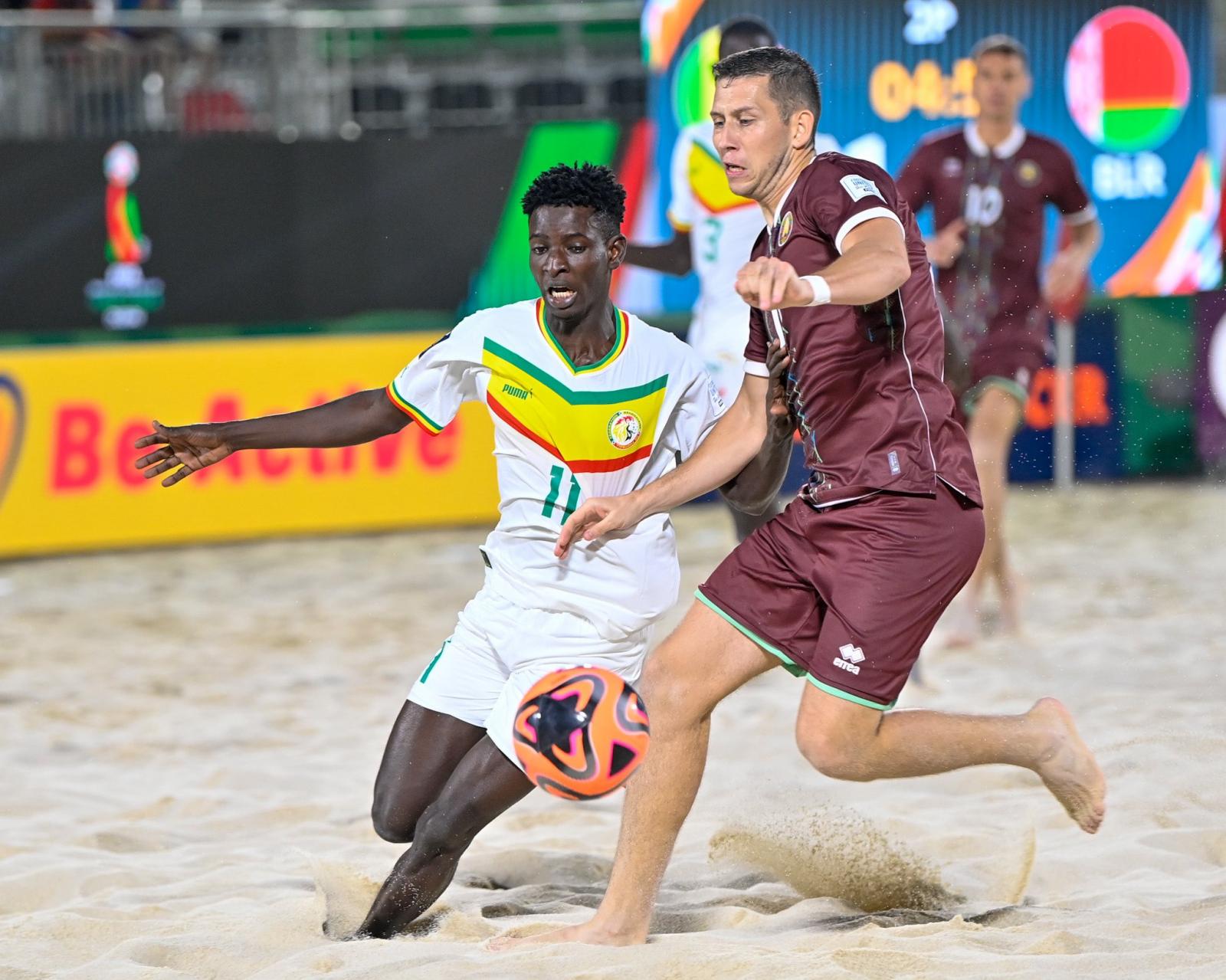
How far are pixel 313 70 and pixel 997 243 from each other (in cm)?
538

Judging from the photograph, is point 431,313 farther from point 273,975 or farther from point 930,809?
point 273,975

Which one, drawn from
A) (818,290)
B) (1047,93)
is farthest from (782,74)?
(1047,93)

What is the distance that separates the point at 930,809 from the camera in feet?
16.6

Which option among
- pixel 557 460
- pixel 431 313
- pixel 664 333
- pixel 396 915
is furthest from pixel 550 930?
pixel 431 313

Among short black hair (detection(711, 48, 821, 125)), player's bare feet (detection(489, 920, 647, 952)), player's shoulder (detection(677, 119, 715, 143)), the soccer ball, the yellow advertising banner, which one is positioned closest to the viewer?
the soccer ball

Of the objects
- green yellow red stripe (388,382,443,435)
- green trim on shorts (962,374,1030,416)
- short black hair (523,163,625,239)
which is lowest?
green trim on shorts (962,374,1030,416)

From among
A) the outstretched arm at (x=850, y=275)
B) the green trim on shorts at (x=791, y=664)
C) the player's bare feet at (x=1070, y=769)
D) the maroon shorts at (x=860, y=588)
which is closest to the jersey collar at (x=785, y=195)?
the outstretched arm at (x=850, y=275)

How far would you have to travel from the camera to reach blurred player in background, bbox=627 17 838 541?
621cm

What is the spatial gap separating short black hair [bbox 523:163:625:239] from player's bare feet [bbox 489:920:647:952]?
5.07ft

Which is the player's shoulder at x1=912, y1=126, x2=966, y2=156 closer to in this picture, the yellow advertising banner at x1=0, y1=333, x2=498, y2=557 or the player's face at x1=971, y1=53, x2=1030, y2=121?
the player's face at x1=971, y1=53, x2=1030, y2=121

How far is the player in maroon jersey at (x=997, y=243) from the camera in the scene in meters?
7.17

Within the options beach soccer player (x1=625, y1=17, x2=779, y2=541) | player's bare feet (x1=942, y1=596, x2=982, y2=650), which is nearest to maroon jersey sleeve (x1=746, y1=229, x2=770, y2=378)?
beach soccer player (x1=625, y1=17, x2=779, y2=541)

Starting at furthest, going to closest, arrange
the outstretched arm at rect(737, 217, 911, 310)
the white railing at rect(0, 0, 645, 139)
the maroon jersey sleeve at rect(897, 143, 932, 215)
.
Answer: the white railing at rect(0, 0, 645, 139) → the maroon jersey sleeve at rect(897, 143, 932, 215) → the outstretched arm at rect(737, 217, 911, 310)

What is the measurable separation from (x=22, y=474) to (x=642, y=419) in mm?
6940
